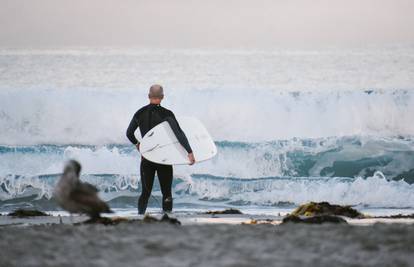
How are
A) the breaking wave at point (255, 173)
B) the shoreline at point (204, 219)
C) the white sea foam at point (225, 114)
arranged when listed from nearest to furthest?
the shoreline at point (204, 219) → the breaking wave at point (255, 173) → the white sea foam at point (225, 114)

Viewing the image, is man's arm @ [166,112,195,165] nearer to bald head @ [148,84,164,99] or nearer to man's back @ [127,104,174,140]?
man's back @ [127,104,174,140]

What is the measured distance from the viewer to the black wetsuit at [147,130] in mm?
11711

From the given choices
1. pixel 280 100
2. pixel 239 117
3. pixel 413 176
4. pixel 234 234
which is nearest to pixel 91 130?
pixel 239 117

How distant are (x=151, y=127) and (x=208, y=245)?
13.7 feet

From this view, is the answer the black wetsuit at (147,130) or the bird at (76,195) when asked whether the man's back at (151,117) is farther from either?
the bird at (76,195)

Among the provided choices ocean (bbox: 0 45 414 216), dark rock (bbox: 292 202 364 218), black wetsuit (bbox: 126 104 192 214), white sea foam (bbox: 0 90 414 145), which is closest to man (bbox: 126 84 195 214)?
black wetsuit (bbox: 126 104 192 214)

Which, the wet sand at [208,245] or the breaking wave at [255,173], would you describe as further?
the breaking wave at [255,173]

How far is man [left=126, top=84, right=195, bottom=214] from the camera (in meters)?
11.7

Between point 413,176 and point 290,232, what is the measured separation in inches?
505

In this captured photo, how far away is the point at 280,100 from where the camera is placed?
3059 cm

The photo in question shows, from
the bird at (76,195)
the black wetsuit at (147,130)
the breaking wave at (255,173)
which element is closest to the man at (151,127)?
the black wetsuit at (147,130)

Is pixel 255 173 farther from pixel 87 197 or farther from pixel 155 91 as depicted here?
pixel 87 197

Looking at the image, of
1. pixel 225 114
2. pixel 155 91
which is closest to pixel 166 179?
pixel 155 91

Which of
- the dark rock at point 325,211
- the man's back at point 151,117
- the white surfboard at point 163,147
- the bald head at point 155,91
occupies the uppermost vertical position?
the bald head at point 155,91
